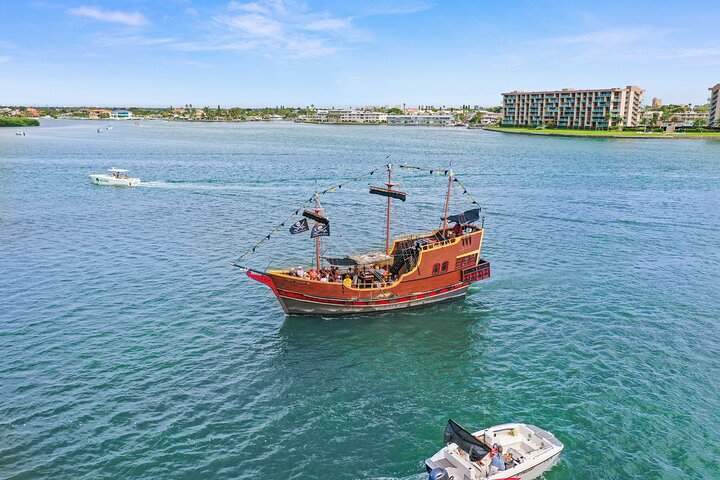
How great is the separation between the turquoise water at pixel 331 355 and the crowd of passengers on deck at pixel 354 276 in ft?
8.93

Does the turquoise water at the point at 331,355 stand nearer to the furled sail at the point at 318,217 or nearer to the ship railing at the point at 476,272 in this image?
the ship railing at the point at 476,272

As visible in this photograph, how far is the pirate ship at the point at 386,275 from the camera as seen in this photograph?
126ft

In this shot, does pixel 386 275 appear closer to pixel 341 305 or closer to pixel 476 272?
pixel 341 305

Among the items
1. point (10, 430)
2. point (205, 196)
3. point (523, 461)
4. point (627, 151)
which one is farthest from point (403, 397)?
point (627, 151)

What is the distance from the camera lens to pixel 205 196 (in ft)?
283

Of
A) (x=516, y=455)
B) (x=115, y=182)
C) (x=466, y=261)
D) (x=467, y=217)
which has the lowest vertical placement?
(x=516, y=455)

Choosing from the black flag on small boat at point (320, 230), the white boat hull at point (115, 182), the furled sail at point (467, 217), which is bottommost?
the white boat hull at point (115, 182)

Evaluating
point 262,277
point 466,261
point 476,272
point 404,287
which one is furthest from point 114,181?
point 476,272

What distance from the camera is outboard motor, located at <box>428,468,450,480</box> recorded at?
20.5 meters

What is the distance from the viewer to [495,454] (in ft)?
70.9

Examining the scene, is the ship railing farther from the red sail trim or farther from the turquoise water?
the red sail trim

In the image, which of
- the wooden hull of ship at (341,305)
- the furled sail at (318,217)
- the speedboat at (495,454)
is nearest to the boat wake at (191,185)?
the furled sail at (318,217)

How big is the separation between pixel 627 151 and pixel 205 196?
455ft

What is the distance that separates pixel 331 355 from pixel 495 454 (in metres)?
14.5
